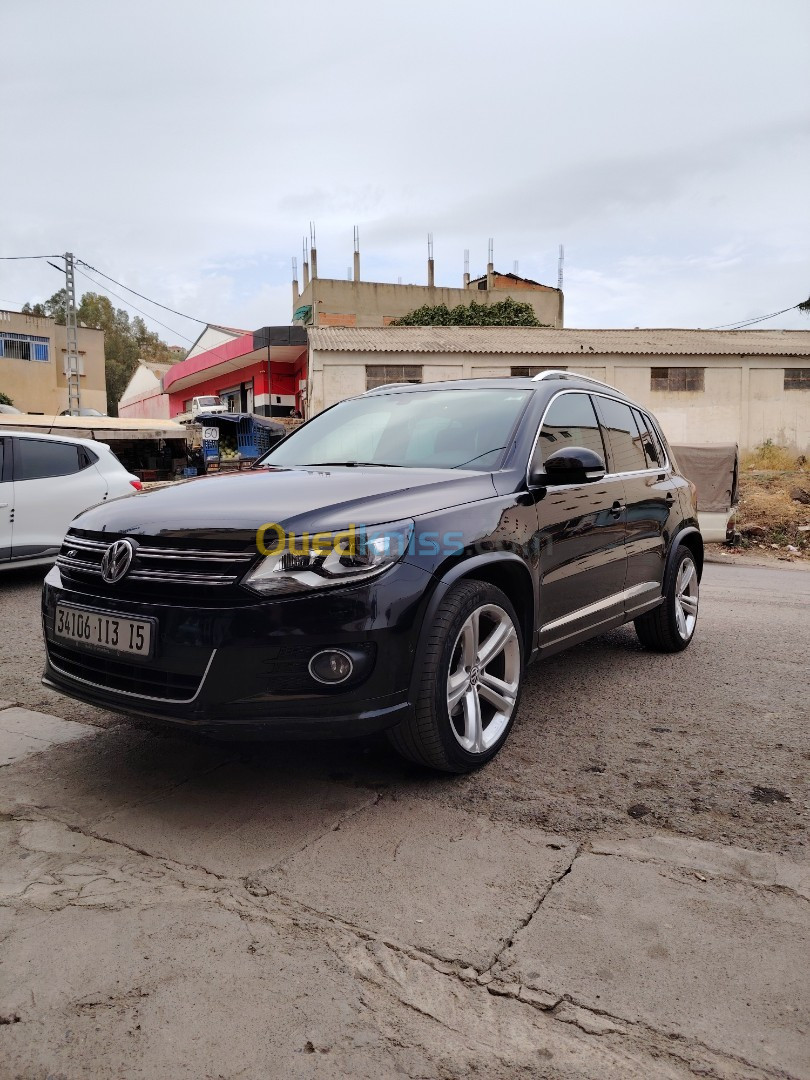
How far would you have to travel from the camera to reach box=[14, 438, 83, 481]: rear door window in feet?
27.0

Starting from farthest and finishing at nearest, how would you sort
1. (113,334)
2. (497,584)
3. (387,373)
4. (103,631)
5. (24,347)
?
1. (113,334)
2. (24,347)
3. (387,373)
4. (497,584)
5. (103,631)

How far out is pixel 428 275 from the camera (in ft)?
197

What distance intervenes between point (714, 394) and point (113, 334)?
5854 cm

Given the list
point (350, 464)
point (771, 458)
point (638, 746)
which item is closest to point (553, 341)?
point (771, 458)

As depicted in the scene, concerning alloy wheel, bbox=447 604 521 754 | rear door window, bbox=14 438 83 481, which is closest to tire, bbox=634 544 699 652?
alloy wheel, bbox=447 604 521 754

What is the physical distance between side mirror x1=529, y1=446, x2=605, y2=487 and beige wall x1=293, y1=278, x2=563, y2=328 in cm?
4092

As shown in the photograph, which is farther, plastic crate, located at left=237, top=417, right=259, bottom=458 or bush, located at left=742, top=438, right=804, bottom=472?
bush, located at left=742, top=438, right=804, bottom=472

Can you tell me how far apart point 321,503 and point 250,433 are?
23.5m

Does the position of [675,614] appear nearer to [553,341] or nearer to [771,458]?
[771,458]

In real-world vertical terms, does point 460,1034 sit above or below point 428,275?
below

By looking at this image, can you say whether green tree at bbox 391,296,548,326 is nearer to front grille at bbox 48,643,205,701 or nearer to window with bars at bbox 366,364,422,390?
window with bars at bbox 366,364,422,390

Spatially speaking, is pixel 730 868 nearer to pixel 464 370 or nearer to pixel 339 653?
pixel 339 653

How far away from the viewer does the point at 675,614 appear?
5.52 meters

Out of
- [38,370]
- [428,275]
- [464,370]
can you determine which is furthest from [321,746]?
[428,275]
